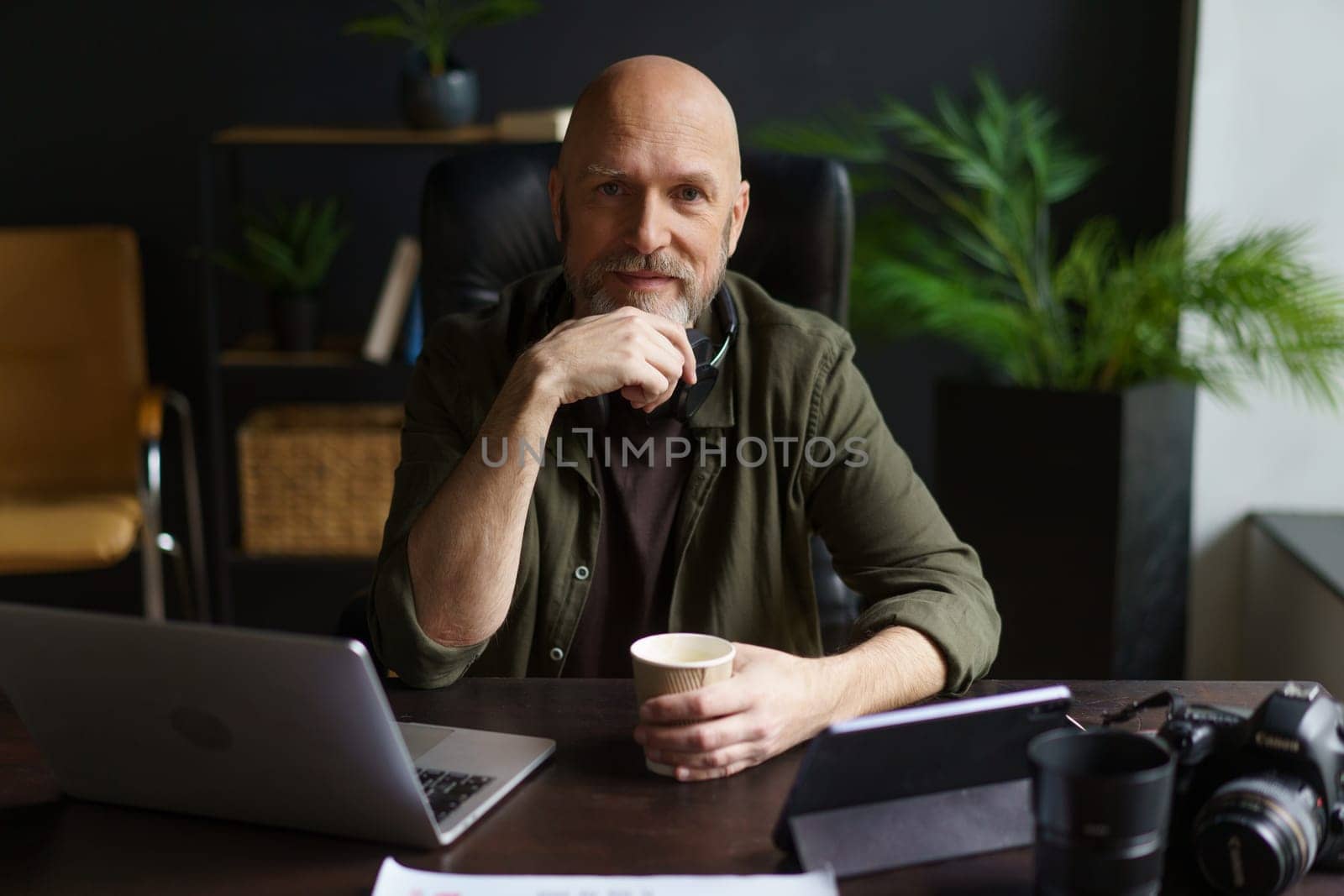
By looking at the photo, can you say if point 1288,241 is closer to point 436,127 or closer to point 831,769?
point 436,127

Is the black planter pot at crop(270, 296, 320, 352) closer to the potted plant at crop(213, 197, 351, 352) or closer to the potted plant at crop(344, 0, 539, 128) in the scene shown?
the potted plant at crop(213, 197, 351, 352)

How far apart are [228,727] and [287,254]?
209 cm

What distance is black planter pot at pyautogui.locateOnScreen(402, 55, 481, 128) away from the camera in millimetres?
2773

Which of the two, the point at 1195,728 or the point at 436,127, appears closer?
the point at 1195,728

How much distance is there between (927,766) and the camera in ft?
3.01

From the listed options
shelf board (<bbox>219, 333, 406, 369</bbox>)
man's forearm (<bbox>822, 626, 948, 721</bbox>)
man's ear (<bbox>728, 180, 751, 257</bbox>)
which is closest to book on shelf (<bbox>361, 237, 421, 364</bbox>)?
shelf board (<bbox>219, 333, 406, 369</bbox>)

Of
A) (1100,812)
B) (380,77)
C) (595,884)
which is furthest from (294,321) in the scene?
(1100,812)

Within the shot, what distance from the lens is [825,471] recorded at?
1.55 metres

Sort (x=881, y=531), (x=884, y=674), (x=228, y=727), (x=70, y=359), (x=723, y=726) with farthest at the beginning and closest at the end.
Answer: (x=70, y=359)
(x=881, y=531)
(x=884, y=674)
(x=723, y=726)
(x=228, y=727)

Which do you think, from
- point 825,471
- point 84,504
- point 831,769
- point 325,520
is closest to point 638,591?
point 825,471

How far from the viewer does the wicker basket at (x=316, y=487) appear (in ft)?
9.34

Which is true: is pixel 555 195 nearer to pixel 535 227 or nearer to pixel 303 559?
pixel 535 227

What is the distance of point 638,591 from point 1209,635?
1.67 m

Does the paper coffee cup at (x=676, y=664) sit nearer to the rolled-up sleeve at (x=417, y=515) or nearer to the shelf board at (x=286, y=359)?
the rolled-up sleeve at (x=417, y=515)
